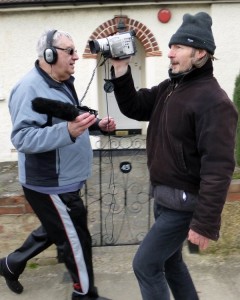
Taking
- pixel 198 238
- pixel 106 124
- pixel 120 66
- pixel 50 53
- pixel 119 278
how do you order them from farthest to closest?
pixel 119 278, pixel 106 124, pixel 50 53, pixel 120 66, pixel 198 238

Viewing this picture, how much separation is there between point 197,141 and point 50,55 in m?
1.01

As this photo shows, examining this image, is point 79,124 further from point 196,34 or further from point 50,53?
point 196,34

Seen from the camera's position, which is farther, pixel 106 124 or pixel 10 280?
pixel 10 280

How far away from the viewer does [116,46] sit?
2.31 metres

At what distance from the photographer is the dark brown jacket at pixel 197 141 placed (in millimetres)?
2033

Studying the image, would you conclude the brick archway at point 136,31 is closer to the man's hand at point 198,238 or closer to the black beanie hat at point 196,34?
the black beanie hat at point 196,34

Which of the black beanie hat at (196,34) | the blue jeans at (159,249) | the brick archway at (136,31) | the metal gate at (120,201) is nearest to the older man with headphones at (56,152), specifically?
the blue jeans at (159,249)

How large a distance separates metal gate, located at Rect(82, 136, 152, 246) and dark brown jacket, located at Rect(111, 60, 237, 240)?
1.40 metres

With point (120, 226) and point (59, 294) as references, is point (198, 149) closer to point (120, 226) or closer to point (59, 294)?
point (59, 294)

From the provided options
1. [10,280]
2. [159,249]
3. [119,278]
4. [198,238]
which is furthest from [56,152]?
[119,278]

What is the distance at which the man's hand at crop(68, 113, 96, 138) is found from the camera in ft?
7.76

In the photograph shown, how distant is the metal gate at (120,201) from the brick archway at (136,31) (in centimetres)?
470

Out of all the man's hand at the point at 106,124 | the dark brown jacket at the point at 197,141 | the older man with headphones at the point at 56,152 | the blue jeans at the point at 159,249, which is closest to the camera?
the dark brown jacket at the point at 197,141

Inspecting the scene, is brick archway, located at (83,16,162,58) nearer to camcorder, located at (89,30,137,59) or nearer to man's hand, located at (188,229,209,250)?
camcorder, located at (89,30,137,59)
